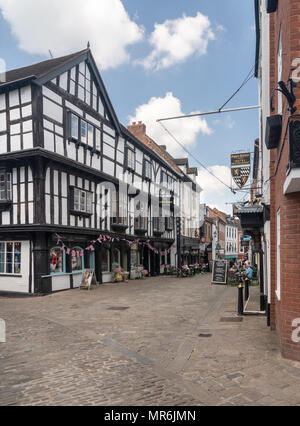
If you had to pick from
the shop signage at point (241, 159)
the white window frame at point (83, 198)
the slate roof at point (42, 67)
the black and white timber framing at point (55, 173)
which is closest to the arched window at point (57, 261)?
the black and white timber framing at point (55, 173)

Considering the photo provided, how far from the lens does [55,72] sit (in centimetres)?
1612

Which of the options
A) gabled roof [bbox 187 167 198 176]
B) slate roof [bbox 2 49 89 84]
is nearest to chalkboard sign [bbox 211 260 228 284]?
slate roof [bbox 2 49 89 84]

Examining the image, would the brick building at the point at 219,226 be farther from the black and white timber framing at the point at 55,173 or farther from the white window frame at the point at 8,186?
the white window frame at the point at 8,186

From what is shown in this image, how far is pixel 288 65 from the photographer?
5293 mm

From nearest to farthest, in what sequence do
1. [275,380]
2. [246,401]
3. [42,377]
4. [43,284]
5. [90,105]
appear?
[246,401], [275,380], [42,377], [43,284], [90,105]

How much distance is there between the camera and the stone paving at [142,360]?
4.74m

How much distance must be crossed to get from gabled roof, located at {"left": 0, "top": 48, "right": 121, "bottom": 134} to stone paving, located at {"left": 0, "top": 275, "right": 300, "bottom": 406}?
9.57 m

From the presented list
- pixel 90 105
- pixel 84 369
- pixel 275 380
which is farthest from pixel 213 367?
pixel 90 105

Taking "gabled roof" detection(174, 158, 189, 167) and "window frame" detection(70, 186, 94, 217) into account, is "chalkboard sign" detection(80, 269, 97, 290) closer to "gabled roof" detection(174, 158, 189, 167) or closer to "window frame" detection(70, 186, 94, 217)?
"window frame" detection(70, 186, 94, 217)

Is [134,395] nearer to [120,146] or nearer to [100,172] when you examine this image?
[100,172]

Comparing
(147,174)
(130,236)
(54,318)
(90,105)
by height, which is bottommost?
(54,318)

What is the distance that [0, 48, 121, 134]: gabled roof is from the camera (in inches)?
599

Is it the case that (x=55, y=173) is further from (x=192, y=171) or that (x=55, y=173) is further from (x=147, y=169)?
(x=192, y=171)

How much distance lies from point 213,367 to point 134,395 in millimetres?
1666
